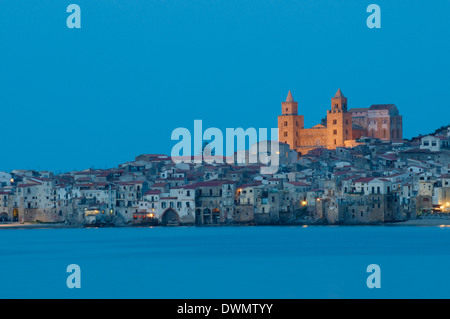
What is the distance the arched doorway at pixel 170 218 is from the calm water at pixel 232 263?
0.84 metres

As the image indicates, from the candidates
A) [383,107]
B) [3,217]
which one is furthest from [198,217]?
[383,107]

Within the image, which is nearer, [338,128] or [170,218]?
[170,218]

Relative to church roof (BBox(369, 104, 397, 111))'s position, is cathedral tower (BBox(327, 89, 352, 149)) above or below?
below

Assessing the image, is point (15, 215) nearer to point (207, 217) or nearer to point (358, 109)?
point (207, 217)

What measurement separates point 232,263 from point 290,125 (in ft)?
231

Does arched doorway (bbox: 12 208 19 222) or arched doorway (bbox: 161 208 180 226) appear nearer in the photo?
arched doorway (bbox: 161 208 180 226)

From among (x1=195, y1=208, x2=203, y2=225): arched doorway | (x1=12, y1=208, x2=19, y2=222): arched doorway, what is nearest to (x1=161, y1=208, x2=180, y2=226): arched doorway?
(x1=195, y1=208, x2=203, y2=225): arched doorway

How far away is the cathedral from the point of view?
118 metres

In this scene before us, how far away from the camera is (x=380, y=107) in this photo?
400ft

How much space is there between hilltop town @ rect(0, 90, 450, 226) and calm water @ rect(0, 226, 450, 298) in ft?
4.65

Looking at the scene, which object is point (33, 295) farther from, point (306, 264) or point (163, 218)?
point (163, 218)

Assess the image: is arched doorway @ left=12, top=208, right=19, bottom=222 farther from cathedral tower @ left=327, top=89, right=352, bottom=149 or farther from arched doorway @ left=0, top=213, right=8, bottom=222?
cathedral tower @ left=327, top=89, right=352, bottom=149

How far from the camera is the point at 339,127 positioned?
117375mm
